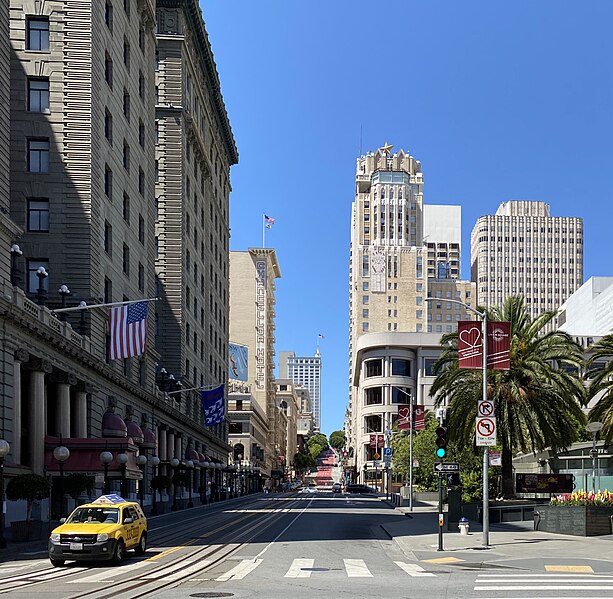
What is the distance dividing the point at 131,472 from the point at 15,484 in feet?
39.6

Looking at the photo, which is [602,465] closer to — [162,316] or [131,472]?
[131,472]

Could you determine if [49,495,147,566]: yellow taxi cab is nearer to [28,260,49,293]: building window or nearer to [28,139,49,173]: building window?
[28,260,49,293]: building window

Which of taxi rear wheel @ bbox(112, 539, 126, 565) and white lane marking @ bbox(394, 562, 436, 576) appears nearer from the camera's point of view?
white lane marking @ bbox(394, 562, 436, 576)

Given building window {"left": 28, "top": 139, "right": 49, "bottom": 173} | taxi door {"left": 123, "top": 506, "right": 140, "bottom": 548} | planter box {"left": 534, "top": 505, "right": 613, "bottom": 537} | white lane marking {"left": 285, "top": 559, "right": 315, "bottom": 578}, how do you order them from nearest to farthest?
white lane marking {"left": 285, "top": 559, "right": 315, "bottom": 578}
taxi door {"left": 123, "top": 506, "right": 140, "bottom": 548}
planter box {"left": 534, "top": 505, "right": 613, "bottom": 537}
building window {"left": 28, "top": 139, "right": 49, "bottom": 173}

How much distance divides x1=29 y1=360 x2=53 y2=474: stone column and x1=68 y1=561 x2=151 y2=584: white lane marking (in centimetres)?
2082

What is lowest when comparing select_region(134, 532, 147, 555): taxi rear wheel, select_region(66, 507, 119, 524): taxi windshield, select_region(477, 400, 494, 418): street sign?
select_region(134, 532, 147, 555): taxi rear wheel

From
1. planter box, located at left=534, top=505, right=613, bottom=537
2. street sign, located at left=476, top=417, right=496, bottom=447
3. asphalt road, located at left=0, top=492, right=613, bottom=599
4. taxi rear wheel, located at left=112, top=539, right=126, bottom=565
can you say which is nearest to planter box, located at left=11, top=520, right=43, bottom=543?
asphalt road, located at left=0, top=492, right=613, bottom=599

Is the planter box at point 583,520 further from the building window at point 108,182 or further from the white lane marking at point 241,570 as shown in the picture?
the building window at point 108,182

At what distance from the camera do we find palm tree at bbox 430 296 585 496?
4947 centimetres

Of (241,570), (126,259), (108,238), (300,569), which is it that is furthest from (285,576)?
(126,259)

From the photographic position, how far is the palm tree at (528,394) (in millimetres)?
49469

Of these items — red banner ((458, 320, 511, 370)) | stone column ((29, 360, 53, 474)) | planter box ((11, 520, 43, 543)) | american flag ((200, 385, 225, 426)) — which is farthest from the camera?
american flag ((200, 385, 225, 426))

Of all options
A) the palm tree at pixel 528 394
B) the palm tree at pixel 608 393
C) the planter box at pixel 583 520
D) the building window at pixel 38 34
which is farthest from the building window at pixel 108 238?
the planter box at pixel 583 520

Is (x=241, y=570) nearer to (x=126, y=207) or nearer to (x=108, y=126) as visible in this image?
(x=108, y=126)
